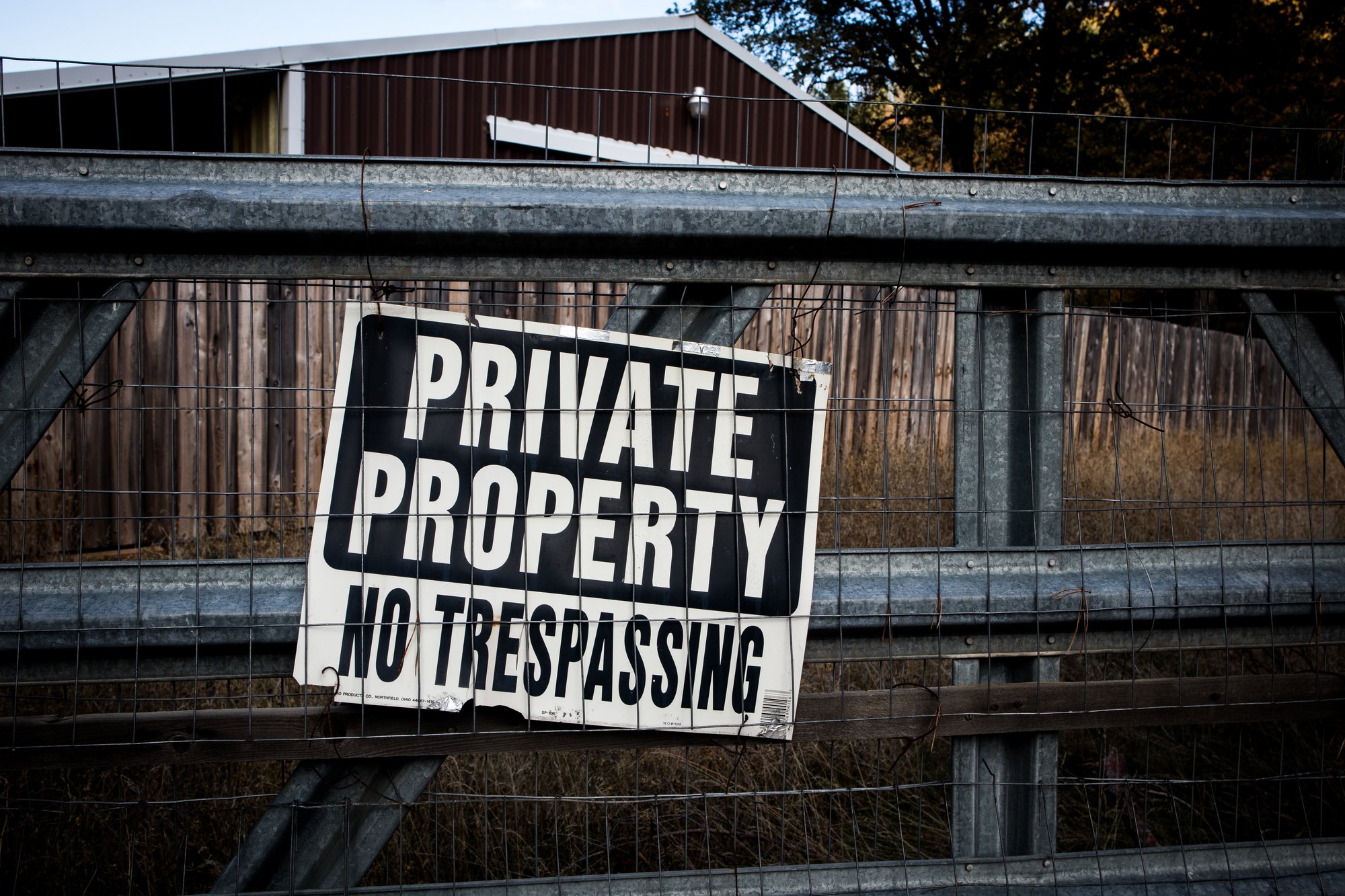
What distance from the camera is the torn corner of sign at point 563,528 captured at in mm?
2041

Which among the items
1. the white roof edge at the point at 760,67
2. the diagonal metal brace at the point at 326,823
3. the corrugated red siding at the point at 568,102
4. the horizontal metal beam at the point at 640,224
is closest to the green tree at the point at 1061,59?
the white roof edge at the point at 760,67

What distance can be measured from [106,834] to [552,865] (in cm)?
139

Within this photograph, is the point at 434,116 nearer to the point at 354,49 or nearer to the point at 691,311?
the point at 354,49

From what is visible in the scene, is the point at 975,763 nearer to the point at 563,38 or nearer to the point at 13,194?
the point at 13,194

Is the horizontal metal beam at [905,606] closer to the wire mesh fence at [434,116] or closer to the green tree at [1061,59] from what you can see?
the wire mesh fence at [434,116]

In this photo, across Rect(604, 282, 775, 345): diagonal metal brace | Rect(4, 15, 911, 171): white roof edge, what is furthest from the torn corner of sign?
Rect(4, 15, 911, 171): white roof edge

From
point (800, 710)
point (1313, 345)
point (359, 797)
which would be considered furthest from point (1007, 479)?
point (359, 797)

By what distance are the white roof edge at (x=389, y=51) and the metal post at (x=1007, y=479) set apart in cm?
479

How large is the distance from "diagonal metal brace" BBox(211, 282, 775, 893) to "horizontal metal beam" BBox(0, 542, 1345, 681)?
0.30m

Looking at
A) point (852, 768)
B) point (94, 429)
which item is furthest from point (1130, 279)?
point (94, 429)

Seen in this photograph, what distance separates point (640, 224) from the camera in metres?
2.00

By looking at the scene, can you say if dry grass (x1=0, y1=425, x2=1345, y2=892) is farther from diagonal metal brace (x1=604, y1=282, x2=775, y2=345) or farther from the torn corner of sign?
diagonal metal brace (x1=604, y1=282, x2=775, y2=345)

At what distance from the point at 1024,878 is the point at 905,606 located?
71 centimetres

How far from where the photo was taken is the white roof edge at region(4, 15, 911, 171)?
700 centimetres
